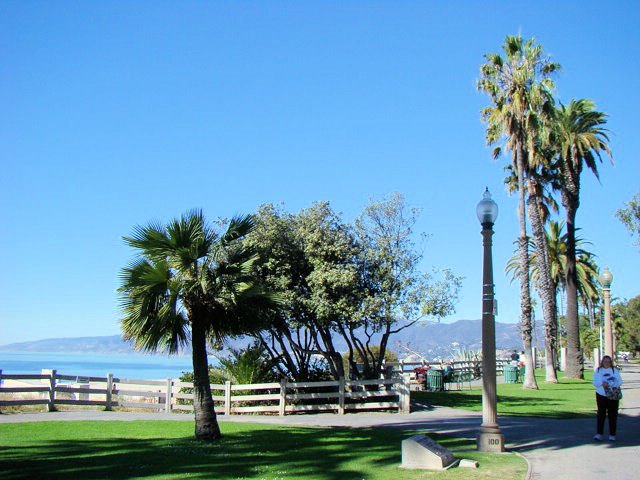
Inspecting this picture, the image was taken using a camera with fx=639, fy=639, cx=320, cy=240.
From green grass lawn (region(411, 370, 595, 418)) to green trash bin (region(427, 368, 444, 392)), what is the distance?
208 centimetres

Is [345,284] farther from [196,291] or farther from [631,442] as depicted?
[631,442]

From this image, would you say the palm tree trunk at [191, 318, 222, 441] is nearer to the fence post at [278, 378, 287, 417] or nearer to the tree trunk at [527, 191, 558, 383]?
the fence post at [278, 378, 287, 417]

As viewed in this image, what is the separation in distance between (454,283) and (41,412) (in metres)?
14.8

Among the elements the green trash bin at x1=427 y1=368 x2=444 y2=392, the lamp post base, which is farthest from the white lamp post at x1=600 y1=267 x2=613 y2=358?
the green trash bin at x1=427 y1=368 x2=444 y2=392

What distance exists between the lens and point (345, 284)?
2120cm

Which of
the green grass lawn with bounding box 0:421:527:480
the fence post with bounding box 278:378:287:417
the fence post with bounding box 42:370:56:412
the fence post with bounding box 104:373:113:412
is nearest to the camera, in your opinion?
the green grass lawn with bounding box 0:421:527:480

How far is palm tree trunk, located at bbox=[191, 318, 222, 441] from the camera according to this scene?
14633 millimetres

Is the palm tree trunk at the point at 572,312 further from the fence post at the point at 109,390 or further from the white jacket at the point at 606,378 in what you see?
the fence post at the point at 109,390

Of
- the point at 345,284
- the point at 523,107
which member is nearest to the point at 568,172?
the point at 523,107

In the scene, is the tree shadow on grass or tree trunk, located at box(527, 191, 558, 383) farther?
tree trunk, located at box(527, 191, 558, 383)

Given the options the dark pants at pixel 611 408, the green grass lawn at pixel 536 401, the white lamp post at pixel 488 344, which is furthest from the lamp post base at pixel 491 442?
the green grass lawn at pixel 536 401

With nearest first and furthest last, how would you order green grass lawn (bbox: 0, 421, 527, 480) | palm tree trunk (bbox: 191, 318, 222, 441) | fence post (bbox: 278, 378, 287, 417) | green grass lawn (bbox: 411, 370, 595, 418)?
green grass lawn (bbox: 0, 421, 527, 480) → palm tree trunk (bbox: 191, 318, 222, 441) → green grass lawn (bbox: 411, 370, 595, 418) → fence post (bbox: 278, 378, 287, 417)

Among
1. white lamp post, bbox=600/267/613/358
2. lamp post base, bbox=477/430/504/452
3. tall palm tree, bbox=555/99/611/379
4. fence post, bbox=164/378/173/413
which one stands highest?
tall palm tree, bbox=555/99/611/379

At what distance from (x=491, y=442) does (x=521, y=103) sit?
23.6m
